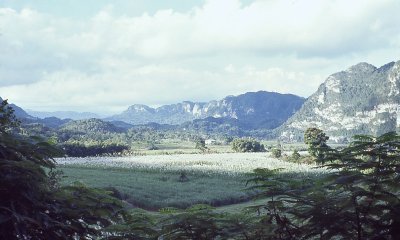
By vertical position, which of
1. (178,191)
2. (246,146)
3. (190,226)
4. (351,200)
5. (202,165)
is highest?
(351,200)

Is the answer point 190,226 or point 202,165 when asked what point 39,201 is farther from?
point 202,165

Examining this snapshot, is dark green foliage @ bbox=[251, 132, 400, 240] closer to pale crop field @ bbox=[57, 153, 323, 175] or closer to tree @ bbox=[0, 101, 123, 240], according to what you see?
tree @ bbox=[0, 101, 123, 240]

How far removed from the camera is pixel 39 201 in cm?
451

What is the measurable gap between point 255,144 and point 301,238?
123 metres

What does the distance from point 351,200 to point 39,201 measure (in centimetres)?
319

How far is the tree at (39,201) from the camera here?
414 cm

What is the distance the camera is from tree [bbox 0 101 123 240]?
414cm

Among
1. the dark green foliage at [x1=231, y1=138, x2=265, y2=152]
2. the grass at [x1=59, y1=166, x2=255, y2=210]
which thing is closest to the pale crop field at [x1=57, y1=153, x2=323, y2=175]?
the grass at [x1=59, y1=166, x2=255, y2=210]

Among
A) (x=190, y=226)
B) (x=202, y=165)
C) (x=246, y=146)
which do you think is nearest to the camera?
(x=190, y=226)

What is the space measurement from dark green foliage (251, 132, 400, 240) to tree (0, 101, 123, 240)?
1993 mm

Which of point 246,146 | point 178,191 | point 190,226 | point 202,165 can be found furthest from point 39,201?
point 246,146

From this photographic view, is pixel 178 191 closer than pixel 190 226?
No

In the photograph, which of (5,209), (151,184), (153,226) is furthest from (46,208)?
(151,184)

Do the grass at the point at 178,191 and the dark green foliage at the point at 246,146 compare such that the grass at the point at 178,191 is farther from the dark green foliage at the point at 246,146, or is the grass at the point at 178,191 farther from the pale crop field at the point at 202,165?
the dark green foliage at the point at 246,146
